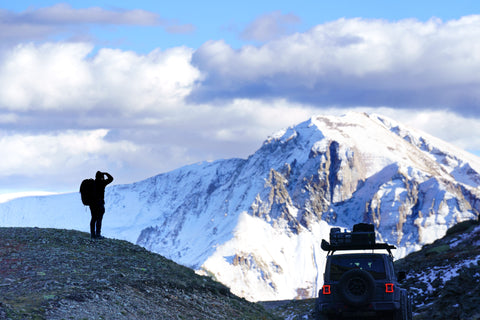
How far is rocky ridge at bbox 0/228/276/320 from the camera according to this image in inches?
1022

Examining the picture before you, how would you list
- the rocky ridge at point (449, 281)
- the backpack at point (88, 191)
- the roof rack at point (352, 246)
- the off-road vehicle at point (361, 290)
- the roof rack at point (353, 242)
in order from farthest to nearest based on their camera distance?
1. the backpack at point (88, 191)
2. the rocky ridge at point (449, 281)
3. the roof rack at point (353, 242)
4. the roof rack at point (352, 246)
5. the off-road vehicle at point (361, 290)

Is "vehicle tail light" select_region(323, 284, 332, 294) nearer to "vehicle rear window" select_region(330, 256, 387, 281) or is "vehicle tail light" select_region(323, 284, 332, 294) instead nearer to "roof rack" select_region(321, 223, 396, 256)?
"vehicle rear window" select_region(330, 256, 387, 281)

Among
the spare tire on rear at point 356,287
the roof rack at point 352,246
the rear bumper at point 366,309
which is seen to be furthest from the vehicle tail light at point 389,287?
the roof rack at point 352,246

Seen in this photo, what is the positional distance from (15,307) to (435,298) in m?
26.0

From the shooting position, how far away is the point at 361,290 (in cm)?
2639

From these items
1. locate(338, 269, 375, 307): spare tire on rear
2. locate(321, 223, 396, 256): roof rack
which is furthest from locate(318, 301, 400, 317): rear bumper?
locate(321, 223, 396, 256): roof rack

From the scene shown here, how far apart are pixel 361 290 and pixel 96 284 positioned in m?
9.81

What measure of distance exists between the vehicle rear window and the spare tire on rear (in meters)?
0.79

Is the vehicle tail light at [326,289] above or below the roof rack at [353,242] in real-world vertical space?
below

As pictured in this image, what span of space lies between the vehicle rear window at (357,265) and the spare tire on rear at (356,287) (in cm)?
79

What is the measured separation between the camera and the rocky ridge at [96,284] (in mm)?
25969

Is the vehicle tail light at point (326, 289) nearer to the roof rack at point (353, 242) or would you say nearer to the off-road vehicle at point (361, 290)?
the off-road vehicle at point (361, 290)

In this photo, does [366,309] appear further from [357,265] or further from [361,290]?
[357,265]

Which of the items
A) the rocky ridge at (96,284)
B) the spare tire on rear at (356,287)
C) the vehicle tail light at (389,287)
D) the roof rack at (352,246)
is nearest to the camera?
the rocky ridge at (96,284)
